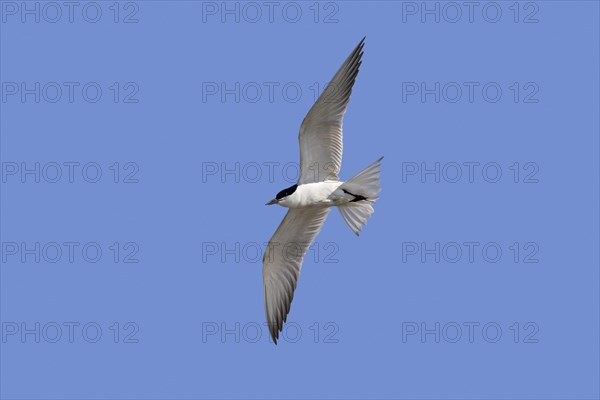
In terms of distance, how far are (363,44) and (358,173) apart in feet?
5.02

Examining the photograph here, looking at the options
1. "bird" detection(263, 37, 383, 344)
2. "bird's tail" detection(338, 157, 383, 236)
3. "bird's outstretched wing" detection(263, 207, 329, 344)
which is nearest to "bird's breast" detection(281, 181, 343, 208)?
A: "bird" detection(263, 37, 383, 344)

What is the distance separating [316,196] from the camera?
997 cm

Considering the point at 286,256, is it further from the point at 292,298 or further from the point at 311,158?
the point at 311,158

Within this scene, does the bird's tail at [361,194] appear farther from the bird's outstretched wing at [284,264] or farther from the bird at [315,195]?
the bird's outstretched wing at [284,264]

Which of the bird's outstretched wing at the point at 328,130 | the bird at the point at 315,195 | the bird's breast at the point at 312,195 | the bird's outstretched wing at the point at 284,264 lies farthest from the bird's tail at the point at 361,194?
the bird's outstretched wing at the point at 284,264

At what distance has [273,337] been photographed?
10734 mm

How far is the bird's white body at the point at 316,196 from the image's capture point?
9.94m

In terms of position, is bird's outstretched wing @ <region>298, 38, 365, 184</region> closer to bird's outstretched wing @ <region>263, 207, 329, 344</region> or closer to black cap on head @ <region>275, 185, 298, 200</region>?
black cap on head @ <region>275, 185, 298, 200</region>

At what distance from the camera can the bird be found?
32.4ft

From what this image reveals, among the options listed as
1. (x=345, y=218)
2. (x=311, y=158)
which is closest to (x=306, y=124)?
(x=311, y=158)

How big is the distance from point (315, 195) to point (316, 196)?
15 mm

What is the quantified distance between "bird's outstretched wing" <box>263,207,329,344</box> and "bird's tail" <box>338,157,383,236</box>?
0.80 m

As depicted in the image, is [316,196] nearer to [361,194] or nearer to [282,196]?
[282,196]

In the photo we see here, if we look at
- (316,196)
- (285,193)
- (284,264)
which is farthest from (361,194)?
(284,264)
